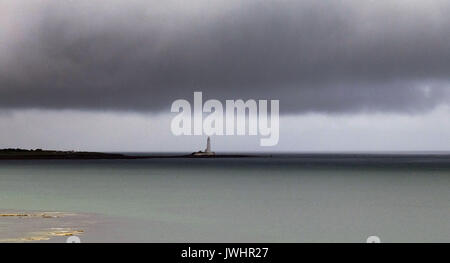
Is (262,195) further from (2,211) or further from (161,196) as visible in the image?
(2,211)

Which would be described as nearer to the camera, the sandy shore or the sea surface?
the sandy shore

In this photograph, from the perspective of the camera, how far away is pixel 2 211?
30969 millimetres

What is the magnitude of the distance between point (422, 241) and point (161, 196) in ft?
82.1

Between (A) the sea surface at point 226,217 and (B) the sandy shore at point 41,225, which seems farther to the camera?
(A) the sea surface at point 226,217

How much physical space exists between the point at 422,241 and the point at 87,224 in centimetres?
1529

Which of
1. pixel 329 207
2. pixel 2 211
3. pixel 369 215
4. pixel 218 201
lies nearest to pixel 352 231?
pixel 369 215

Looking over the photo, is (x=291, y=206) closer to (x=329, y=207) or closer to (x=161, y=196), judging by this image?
(x=329, y=207)

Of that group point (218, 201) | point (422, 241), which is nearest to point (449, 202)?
point (218, 201)

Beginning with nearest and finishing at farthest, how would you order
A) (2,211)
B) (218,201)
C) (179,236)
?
(179,236)
(2,211)
(218,201)

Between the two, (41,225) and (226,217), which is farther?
(226,217)
